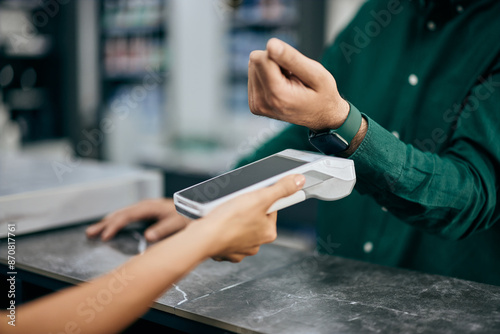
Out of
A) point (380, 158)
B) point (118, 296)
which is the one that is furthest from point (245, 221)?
point (380, 158)

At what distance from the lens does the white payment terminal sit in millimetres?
688

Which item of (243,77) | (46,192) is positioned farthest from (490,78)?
(243,77)

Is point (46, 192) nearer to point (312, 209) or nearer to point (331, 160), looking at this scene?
point (331, 160)

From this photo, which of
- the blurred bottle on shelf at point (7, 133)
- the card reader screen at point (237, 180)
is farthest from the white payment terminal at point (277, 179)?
the blurred bottle on shelf at point (7, 133)

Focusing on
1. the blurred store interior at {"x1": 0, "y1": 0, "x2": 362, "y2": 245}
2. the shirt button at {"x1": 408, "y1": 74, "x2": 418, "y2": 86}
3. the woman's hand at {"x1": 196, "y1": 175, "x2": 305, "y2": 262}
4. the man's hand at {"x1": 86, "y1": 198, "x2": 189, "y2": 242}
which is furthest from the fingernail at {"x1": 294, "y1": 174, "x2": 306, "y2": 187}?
the blurred store interior at {"x1": 0, "y1": 0, "x2": 362, "y2": 245}

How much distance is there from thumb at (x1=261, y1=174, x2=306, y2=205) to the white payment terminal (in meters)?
0.01

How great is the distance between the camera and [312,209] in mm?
2602

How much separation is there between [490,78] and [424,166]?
0.98 ft

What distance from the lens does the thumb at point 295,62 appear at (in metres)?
0.64

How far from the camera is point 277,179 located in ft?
2.29

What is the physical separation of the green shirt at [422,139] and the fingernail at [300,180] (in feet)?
0.47

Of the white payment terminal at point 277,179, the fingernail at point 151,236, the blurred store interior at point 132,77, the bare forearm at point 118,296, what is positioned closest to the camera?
the bare forearm at point 118,296

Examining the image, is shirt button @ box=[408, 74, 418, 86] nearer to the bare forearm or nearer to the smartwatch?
the smartwatch

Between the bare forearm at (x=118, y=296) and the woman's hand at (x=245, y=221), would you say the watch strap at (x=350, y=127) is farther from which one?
the bare forearm at (x=118, y=296)
